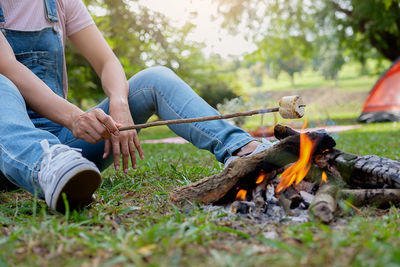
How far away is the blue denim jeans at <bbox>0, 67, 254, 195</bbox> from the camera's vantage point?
1.51m

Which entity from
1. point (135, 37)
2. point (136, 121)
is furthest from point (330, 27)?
point (136, 121)

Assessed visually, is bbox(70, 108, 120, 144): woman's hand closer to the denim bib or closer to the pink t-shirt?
the denim bib

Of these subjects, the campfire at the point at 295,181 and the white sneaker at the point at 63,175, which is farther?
the campfire at the point at 295,181

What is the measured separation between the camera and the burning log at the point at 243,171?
66.3 inches

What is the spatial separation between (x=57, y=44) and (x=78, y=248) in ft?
5.17

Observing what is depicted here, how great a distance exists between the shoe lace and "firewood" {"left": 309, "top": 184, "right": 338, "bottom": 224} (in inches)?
38.8

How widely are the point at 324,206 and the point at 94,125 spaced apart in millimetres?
1082

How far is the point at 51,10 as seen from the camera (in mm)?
2283

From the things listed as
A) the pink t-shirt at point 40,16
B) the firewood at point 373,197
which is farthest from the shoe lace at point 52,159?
the firewood at point 373,197

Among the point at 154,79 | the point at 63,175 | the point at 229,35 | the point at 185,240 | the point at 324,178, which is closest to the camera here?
the point at 185,240

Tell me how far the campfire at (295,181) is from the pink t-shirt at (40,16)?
4.60 feet

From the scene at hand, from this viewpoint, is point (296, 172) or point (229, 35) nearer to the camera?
point (296, 172)

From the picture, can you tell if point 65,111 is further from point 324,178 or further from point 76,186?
point 324,178

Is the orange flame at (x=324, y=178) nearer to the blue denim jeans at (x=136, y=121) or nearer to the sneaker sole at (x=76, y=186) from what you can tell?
the blue denim jeans at (x=136, y=121)
